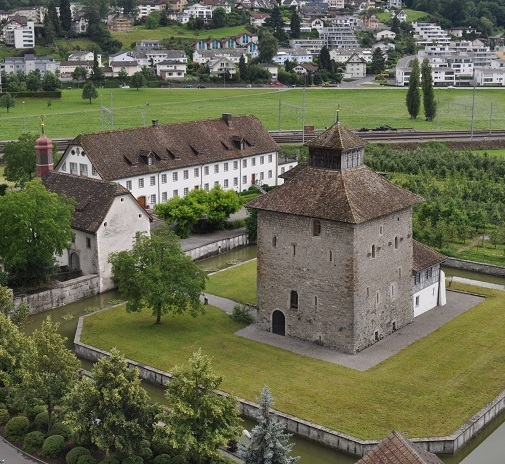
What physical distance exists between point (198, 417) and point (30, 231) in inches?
1071

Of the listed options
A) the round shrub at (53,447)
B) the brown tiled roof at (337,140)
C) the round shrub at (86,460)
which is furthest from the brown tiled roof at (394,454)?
the brown tiled roof at (337,140)

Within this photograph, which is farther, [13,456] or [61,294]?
[61,294]

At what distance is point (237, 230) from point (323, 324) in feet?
92.5

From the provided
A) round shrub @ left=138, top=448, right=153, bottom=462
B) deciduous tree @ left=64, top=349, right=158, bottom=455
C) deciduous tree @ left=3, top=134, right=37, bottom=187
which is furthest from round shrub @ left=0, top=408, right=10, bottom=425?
deciduous tree @ left=3, top=134, right=37, bottom=187

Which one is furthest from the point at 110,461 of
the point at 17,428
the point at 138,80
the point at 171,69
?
the point at 171,69

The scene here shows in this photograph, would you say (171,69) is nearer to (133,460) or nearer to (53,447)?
(53,447)

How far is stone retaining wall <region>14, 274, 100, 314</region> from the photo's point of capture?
57469 mm

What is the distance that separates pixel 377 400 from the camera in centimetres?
4269

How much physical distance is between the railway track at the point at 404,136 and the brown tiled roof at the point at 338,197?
65111 millimetres

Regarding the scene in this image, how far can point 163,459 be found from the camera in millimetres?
35781

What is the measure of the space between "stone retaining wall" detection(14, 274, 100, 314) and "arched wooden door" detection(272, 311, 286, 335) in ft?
51.7

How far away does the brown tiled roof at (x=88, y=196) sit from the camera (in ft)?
201

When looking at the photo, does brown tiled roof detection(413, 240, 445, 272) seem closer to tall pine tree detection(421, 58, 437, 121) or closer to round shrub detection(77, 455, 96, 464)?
round shrub detection(77, 455, 96, 464)

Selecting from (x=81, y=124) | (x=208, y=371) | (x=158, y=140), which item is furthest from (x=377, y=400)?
(x=81, y=124)
